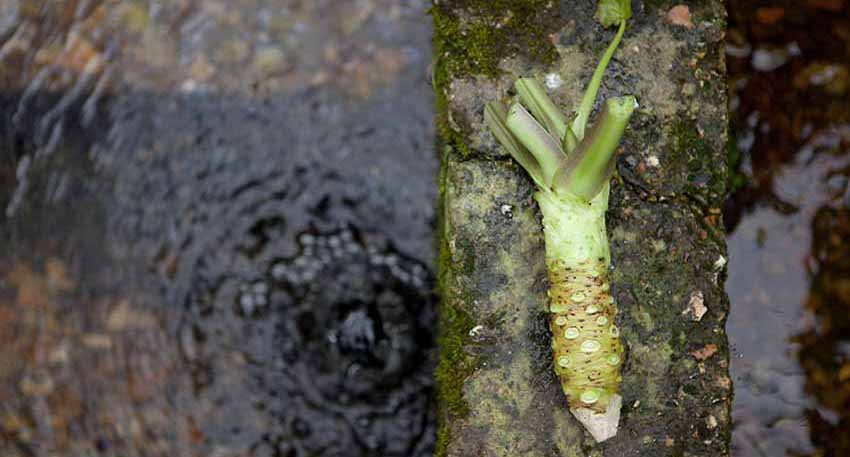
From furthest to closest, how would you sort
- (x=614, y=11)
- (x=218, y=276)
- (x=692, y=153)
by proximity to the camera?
(x=218, y=276) → (x=692, y=153) → (x=614, y=11)

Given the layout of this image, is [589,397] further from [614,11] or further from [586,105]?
[614,11]

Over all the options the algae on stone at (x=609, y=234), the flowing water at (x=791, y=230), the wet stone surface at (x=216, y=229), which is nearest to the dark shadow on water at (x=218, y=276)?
the wet stone surface at (x=216, y=229)

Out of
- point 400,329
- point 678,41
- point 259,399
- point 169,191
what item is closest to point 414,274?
point 400,329

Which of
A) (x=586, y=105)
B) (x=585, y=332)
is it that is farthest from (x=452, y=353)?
(x=586, y=105)

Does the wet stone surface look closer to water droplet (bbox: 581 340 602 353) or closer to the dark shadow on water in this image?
the dark shadow on water

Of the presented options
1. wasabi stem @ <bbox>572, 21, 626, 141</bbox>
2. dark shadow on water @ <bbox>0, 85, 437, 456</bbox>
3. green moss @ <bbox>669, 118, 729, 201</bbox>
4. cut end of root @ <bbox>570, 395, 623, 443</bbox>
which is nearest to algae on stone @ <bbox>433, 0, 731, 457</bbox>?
green moss @ <bbox>669, 118, 729, 201</bbox>

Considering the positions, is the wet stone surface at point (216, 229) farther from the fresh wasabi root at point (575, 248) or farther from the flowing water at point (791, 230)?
the flowing water at point (791, 230)
